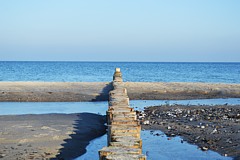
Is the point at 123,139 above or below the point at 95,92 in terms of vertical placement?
above

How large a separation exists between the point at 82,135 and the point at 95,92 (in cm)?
1696

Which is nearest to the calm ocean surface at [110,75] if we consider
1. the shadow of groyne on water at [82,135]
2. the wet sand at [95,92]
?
the wet sand at [95,92]

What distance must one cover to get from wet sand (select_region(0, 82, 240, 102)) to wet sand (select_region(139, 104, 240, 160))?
839 cm

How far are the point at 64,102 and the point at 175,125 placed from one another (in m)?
12.7

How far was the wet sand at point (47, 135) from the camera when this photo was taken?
1164 centimetres

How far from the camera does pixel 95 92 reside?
31.5m

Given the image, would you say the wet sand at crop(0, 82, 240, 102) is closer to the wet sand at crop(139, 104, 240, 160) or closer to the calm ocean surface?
the wet sand at crop(139, 104, 240, 160)

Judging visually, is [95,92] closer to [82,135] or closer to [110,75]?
[82,135]

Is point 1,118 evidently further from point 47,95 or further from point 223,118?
point 47,95

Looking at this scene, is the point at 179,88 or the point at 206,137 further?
the point at 179,88

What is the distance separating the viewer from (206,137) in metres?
14.6

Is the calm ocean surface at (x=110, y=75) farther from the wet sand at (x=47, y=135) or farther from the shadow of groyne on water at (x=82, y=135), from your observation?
the wet sand at (x=47, y=135)

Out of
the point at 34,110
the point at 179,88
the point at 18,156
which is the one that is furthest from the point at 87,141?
the point at 179,88

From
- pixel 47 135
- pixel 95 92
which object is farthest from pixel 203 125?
pixel 95 92
